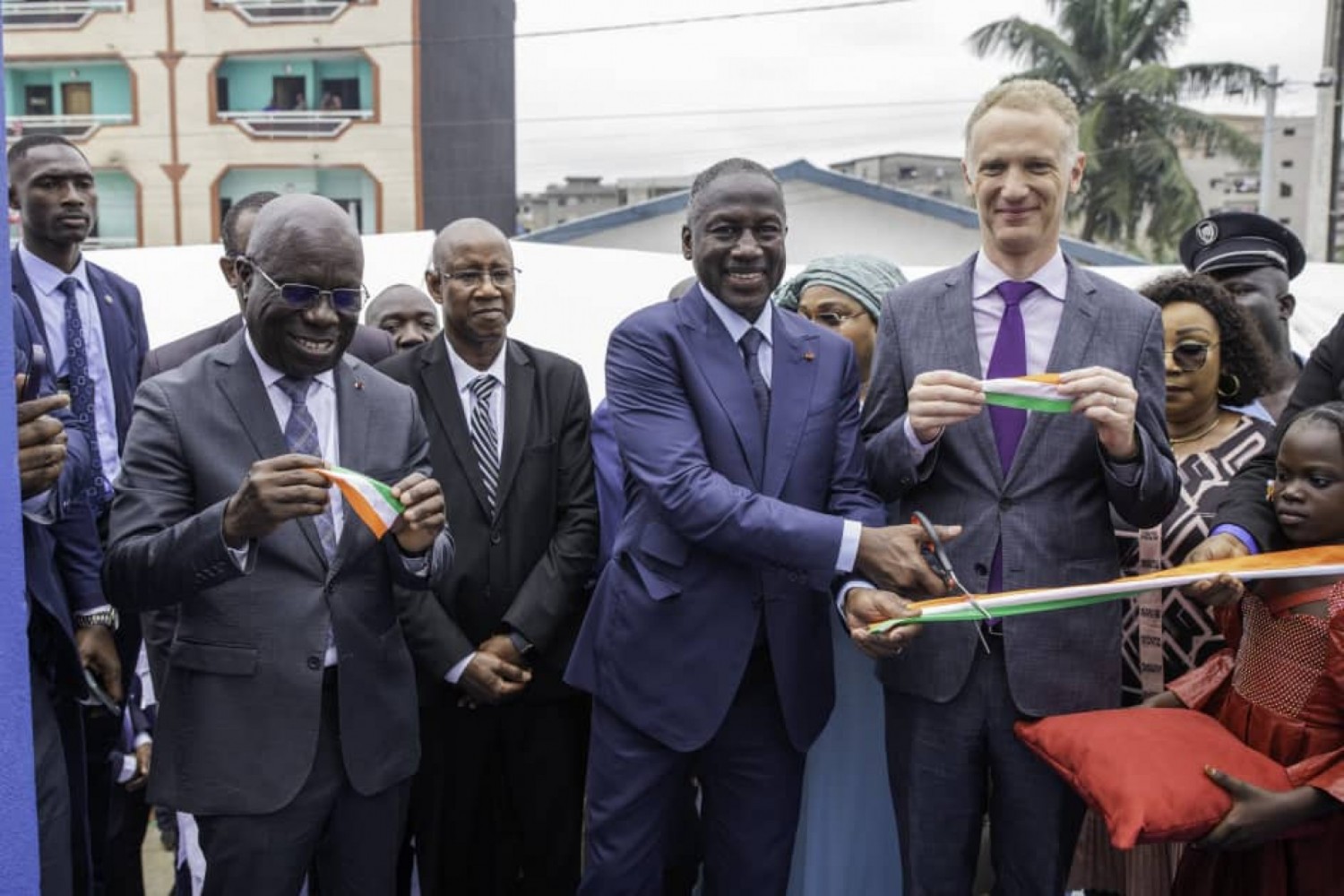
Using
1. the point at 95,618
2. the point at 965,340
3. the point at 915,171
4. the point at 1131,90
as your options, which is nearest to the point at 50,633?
the point at 95,618

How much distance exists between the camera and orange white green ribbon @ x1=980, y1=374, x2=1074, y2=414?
2580 millimetres

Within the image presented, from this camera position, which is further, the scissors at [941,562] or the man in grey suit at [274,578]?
the scissors at [941,562]

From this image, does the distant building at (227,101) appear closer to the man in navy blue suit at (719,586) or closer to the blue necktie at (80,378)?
the blue necktie at (80,378)

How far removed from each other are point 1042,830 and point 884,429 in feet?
3.60

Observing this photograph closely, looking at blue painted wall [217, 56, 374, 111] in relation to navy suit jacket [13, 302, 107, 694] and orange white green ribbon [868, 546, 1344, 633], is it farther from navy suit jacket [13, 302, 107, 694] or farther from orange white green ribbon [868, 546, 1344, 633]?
orange white green ribbon [868, 546, 1344, 633]

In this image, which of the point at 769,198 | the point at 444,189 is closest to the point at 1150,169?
the point at 444,189

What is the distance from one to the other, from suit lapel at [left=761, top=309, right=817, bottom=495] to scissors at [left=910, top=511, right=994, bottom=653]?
39 cm

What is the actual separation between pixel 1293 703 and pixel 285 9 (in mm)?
29564

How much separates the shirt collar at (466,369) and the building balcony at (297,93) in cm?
2595

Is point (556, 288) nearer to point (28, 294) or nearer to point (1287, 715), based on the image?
point (28, 294)

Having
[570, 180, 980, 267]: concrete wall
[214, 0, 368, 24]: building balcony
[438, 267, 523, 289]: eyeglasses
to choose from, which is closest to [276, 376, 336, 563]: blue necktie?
[438, 267, 523, 289]: eyeglasses

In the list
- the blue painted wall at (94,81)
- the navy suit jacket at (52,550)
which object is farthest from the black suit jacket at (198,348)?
the blue painted wall at (94,81)

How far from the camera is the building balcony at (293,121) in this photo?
27.4 metres

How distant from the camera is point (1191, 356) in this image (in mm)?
3445
